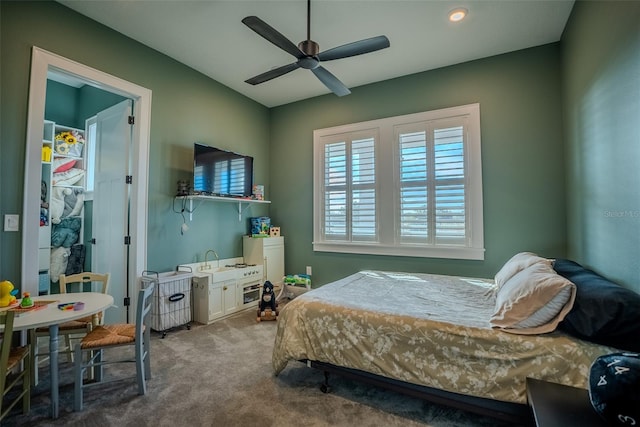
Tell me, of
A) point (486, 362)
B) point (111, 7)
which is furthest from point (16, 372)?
point (486, 362)

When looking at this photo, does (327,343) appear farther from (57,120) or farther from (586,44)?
(57,120)

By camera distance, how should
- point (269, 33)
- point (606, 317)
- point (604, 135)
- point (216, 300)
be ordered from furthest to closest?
point (216, 300)
point (269, 33)
point (604, 135)
point (606, 317)

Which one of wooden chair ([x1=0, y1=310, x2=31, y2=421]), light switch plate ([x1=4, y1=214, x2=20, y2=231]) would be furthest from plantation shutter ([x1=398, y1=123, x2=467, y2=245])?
light switch plate ([x1=4, y1=214, x2=20, y2=231])

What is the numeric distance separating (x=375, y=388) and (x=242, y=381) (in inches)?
39.3

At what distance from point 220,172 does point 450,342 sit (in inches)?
124

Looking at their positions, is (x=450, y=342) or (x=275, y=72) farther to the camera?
(x=275, y=72)

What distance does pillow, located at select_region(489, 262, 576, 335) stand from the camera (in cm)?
157

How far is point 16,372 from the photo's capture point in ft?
7.30

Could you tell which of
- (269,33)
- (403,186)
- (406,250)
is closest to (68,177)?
(269,33)

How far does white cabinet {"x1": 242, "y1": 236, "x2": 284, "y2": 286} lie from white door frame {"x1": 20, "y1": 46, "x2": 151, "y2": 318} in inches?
56.9

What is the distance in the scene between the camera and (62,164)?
4.09m

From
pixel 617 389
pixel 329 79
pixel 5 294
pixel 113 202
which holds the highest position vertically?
pixel 329 79

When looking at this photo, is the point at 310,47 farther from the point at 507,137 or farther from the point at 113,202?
the point at 113,202

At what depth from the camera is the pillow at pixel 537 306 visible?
5.16 ft
